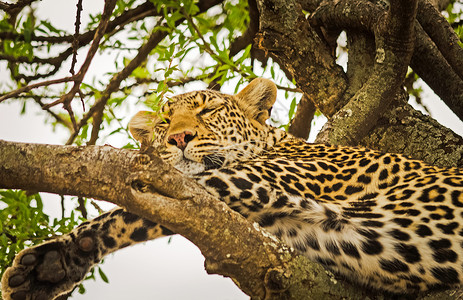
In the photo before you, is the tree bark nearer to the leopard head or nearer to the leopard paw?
the leopard paw

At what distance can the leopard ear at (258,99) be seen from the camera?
487 cm

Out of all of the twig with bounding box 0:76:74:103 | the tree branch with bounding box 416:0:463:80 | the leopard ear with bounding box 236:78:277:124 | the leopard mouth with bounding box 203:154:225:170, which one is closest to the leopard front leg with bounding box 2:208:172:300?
the leopard mouth with bounding box 203:154:225:170

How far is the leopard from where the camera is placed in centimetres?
299

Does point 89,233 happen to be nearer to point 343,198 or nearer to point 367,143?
point 343,198

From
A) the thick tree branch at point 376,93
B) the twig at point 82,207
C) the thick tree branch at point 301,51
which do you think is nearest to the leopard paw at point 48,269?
the twig at point 82,207

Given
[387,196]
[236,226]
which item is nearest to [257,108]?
[387,196]

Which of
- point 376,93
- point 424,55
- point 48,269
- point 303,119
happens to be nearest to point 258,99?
point 376,93

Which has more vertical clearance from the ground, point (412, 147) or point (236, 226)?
point (412, 147)

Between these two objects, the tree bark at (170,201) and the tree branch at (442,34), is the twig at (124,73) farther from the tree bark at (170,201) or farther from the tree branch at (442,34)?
the tree bark at (170,201)

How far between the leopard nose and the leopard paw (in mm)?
1017

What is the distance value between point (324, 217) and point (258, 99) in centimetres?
202

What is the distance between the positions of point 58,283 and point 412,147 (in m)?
3.26

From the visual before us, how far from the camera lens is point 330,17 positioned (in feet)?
18.3

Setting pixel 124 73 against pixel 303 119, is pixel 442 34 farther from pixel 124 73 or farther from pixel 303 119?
pixel 124 73
